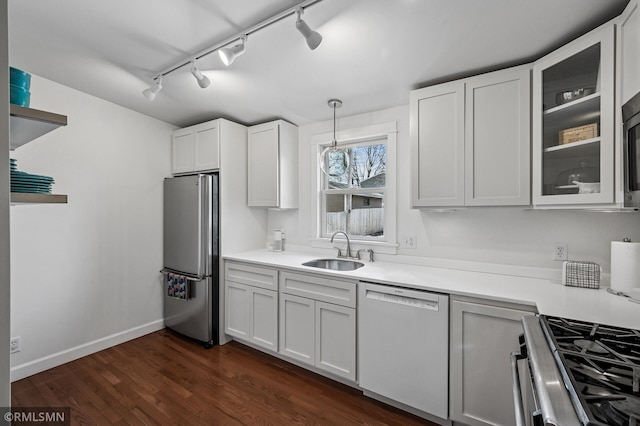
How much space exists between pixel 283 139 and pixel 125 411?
2562 mm

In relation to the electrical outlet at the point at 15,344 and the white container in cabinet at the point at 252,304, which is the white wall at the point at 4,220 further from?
the electrical outlet at the point at 15,344

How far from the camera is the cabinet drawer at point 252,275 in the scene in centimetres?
259

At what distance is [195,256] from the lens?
290 cm

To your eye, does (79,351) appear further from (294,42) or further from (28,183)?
(294,42)

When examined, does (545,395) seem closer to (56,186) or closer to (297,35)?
(297,35)

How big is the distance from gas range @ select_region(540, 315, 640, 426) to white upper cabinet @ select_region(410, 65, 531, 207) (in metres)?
0.88

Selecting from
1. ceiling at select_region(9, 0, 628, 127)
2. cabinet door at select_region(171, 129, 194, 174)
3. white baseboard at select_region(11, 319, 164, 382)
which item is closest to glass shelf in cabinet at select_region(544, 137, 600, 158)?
ceiling at select_region(9, 0, 628, 127)

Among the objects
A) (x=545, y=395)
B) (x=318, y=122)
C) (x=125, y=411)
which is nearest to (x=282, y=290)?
(x=125, y=411)

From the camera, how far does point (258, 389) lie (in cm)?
222

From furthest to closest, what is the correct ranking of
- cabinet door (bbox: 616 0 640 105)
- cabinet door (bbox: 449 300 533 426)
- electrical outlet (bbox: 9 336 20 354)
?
electrical outlet (bbox: 9 336 20 354)
cabinet door (bbox: 449 300 533 426)
cabinet door (bbox: 616 0 640 105)

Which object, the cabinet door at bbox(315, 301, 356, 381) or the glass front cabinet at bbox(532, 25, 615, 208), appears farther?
the cabinet door at bbox(315, 301, 356, 381)

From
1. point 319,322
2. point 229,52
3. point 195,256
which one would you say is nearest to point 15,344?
point 195,256

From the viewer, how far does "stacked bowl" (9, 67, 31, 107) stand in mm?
879

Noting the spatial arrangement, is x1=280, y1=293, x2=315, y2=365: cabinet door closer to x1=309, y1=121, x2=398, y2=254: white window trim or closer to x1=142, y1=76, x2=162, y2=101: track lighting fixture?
x1=309, y1=121, x2=398, y2=254: white window trim
